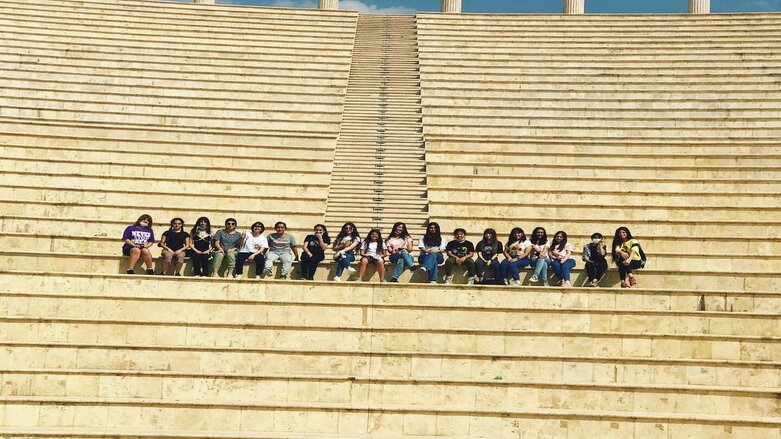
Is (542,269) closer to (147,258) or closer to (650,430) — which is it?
(650,430)

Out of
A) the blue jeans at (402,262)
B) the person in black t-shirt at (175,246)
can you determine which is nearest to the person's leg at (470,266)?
the blue jeans at (402,262)

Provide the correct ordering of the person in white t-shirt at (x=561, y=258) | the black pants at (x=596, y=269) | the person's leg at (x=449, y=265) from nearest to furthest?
the person in white t-shirt at (x=561, y=258) → the black pants at (x=596, y=269) → the person's leg at (x=449, y=265)

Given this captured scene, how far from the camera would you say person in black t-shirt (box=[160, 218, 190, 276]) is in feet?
45.5

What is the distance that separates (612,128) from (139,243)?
10.0 m

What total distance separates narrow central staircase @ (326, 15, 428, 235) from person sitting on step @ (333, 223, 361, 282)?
5.30 feet

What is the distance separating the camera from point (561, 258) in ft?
45.5

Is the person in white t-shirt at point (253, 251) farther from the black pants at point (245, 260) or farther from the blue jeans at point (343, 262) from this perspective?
the blue jeans at point (343, 262)

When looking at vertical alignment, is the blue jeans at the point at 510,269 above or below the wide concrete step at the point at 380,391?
above

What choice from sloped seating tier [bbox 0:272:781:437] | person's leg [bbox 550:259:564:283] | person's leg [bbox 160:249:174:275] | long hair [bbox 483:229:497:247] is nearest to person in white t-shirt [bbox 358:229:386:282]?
sloped seating tier [bbox 0:272:781:437]

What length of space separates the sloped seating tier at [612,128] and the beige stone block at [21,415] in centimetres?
666

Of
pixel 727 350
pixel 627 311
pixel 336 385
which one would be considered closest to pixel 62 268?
pixel 336 385

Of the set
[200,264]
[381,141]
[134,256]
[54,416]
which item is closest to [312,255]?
[200,264]

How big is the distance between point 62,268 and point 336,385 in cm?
434

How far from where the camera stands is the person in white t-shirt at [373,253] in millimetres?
13906
